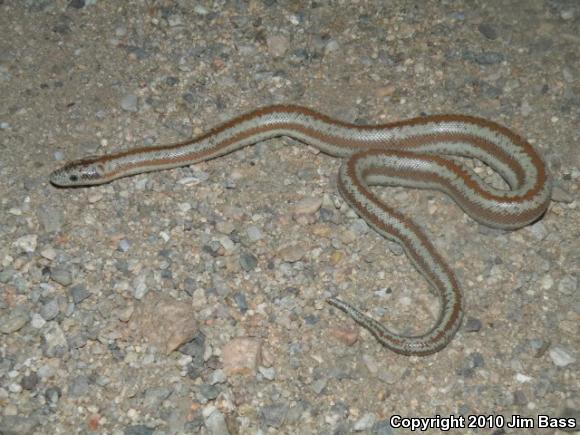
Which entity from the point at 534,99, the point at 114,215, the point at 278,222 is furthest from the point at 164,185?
the point at 534,99

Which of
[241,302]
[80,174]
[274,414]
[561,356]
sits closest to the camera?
[274,414]

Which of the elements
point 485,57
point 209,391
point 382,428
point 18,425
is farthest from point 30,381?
point 485,57

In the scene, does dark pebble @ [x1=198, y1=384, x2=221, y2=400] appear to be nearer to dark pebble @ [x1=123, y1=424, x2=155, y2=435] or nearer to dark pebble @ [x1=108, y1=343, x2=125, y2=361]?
dark pebble @ [x1=123, y1=424, x2=155, y2=435]

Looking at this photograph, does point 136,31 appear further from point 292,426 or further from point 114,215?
point 292,426

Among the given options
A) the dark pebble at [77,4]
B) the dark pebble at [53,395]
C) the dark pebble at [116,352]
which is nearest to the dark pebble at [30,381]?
the dark pebble at [53,395]

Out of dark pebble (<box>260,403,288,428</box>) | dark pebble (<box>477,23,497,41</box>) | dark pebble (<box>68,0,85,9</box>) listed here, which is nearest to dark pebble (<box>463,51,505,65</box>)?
dark pebble (<box>477,23,497,41</box>)

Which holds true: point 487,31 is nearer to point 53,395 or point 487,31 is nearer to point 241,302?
point 241,302
